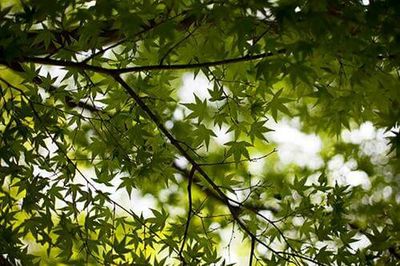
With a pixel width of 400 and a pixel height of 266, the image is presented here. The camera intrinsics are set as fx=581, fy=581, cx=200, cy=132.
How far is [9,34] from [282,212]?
1055 millimetres

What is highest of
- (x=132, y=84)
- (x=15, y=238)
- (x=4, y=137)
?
(x=132, y=84)

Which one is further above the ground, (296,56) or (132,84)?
(132,84)

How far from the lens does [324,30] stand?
1.16 meters

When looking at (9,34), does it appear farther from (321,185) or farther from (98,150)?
(321,185)

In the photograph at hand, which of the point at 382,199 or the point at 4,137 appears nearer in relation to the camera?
the point at 4,137

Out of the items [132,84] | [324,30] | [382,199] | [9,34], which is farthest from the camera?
[382,199]

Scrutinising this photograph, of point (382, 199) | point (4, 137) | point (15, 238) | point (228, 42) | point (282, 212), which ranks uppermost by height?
point (228, 42)

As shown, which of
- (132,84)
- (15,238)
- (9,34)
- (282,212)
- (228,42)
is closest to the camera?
(9,34)

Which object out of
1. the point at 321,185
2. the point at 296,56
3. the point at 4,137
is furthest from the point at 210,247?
the point at 296,56

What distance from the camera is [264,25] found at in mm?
1437

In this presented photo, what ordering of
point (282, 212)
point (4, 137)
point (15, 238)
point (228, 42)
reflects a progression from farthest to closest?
point (228, 42) < point (282, 212) < point (15, 238) < point (4, 137)

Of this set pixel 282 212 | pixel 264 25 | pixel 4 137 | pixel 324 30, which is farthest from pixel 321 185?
pixel 4 137

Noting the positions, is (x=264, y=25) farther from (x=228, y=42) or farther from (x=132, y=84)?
(x=228, y=42)

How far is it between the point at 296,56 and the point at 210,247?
930mm
